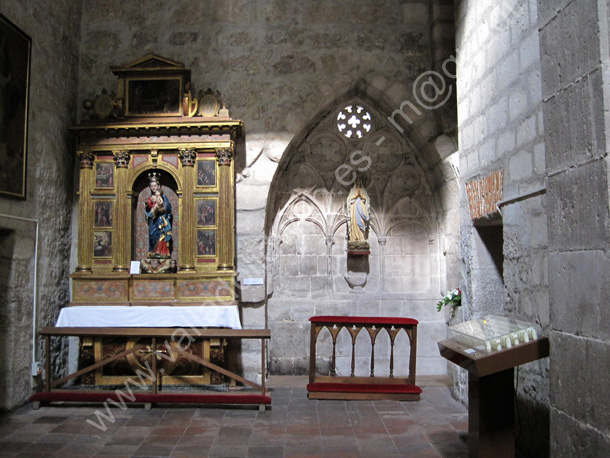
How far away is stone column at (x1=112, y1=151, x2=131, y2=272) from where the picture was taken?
532 centimetres

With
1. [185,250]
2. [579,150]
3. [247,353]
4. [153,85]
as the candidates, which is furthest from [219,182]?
[579,150]

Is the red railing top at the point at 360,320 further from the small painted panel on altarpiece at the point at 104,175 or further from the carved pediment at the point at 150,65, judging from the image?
the carved pediment at the point at 150,65

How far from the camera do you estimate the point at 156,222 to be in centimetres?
545

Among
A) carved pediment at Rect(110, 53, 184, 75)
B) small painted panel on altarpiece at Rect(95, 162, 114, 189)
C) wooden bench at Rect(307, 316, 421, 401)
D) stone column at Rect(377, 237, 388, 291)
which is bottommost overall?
wooden bench at Rect(307, 316, 421, 401)

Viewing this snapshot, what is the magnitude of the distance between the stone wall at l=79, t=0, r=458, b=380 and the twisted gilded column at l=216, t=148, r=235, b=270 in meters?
0.48

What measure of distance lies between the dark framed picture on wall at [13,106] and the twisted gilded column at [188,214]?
1530mm

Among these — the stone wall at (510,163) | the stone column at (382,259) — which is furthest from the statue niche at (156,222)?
the stone wall at (510,163)

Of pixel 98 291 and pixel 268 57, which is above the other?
pixel 268 57

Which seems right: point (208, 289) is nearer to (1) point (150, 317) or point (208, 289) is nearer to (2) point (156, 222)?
(1) point (150, 317)

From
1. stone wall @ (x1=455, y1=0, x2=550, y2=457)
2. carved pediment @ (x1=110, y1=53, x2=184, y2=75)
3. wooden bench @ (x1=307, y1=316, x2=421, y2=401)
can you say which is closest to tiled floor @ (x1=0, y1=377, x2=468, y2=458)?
wooden bench @ (x1=307, y1=316, x2=421, y2=401)

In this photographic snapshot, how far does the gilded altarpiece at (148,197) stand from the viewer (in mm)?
5246

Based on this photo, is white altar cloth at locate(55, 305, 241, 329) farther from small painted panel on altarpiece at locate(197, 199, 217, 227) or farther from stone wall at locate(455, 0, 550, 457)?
stone wall at locate(455, 0, 550, 457)

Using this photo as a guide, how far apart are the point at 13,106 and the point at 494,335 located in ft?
14.8

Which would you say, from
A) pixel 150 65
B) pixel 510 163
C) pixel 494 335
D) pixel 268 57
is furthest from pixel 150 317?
pixel 510 163
